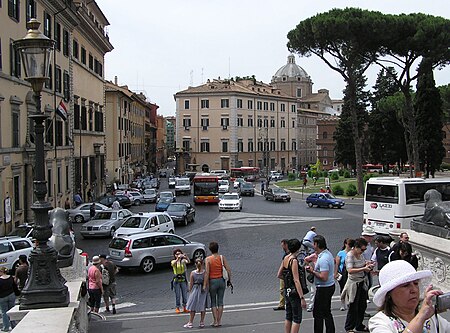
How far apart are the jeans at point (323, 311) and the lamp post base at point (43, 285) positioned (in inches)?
141

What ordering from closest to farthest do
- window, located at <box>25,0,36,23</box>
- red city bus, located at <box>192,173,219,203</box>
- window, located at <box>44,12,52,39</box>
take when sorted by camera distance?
window, located at <box>25,0,36,23</box>
window, located at <box>44,12,52,39</box>
red city bus, located at <box>192,173,219,203</box>

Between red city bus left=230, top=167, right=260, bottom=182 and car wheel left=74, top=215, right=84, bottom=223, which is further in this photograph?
red city bus left=230, top=167, right=260, bottom=182

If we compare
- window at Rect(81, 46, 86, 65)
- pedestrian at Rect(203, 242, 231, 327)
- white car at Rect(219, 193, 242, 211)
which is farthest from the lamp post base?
window at Rect(81, 46, 86, 65)

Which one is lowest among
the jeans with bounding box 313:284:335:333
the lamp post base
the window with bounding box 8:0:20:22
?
the jeans with bounding box 313:284:335:333

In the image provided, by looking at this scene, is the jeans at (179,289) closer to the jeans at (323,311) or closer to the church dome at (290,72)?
the jeans at (323,311)

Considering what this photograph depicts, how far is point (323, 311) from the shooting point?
837cm

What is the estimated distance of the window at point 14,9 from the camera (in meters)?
27.5

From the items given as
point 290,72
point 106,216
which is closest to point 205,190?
point 106,216

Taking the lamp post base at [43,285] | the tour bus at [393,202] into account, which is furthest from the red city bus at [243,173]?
the lamp post base at [43,285]

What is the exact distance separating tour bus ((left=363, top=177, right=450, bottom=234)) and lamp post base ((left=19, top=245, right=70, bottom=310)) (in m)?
17.6

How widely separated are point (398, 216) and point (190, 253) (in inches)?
367

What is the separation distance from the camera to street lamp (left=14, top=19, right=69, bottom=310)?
8.21 m

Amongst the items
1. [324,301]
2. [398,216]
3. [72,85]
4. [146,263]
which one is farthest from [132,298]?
[72,85]

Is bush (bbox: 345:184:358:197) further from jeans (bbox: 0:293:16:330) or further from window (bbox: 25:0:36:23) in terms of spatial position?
jeans (bbox: 0:293:16:330)
